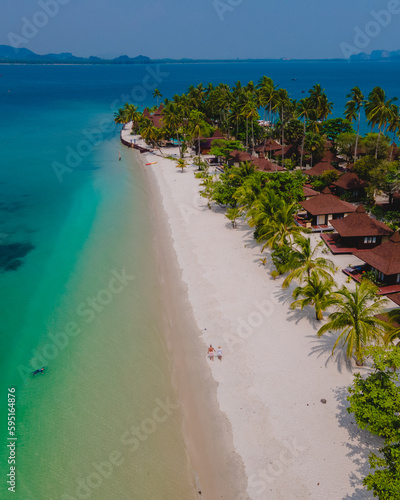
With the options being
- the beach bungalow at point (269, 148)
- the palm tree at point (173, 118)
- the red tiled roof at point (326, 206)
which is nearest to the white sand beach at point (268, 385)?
the red tiled roof at point (326, 206)

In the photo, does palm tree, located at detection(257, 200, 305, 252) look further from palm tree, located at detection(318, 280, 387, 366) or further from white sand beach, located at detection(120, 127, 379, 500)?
palm tree, located at detection(318, 280, 387, 366)

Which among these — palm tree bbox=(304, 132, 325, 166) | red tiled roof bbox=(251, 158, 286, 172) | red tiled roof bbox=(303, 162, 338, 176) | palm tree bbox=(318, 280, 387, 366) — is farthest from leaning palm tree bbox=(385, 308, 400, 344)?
palm tree bbox=(304, 132, 325, 166)

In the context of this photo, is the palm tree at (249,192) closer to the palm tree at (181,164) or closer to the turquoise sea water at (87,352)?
the turquoise sea water at (87,352)

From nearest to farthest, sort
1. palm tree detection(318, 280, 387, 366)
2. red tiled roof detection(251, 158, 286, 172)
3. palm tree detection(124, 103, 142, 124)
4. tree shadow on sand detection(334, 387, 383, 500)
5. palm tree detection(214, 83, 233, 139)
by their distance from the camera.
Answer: tree shadow on sand detection(334, 387, 383, 500) → palm tree detection(318, 280, 387, 366) → red tiled roof detection(251, 158, 286, 172) → palm tree detection(214, 83, 233, 139) → palm tree detection(124, 103, 142, 124)

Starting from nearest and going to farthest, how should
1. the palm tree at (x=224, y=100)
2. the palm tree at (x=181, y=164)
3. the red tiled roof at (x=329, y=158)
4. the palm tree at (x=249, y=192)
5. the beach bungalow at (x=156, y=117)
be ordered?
the palm tree at (x=249, y=192), the red tiled roof at (x=329, y=158), the palm tree at (x=181, y=164), the palm tree at (x=224, y=100), the beach bungalow at (x=156, y=117)

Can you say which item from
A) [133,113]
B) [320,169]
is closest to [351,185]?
[320,169]

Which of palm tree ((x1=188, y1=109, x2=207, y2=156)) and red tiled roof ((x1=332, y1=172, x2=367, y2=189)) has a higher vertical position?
palm tree ((x1=188, y1=109, x2=207, y2=156))
